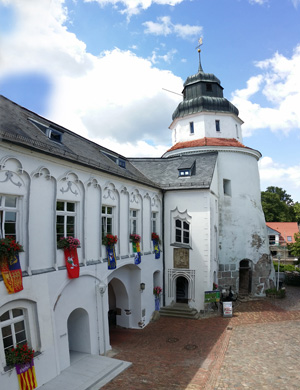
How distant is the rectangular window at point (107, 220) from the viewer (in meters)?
13.2

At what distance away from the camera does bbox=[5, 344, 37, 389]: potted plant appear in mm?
8133

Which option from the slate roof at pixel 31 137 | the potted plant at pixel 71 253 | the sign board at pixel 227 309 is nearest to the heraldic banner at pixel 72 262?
the potted plant at pixel 71 253

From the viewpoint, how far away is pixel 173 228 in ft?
63.2

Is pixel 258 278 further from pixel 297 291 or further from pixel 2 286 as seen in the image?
pixel 2 286

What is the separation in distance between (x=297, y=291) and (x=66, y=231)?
24.1 m

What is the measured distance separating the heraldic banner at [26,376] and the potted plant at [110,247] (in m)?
5.07

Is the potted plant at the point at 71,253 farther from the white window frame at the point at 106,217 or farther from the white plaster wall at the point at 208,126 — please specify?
the white plaster wall at the point at 208,126

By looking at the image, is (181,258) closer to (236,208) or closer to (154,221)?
(154,221)

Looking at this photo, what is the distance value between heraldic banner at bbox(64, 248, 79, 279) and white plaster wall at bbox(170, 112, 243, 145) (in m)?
17.0

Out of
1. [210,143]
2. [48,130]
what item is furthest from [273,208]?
[48,130]

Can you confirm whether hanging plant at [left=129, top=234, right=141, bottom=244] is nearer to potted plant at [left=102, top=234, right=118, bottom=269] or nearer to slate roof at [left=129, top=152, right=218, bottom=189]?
potted plant at [left=102, top=234, right=118, bottom=269]

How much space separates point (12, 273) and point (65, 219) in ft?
9.80

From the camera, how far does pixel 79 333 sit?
11.7 meters

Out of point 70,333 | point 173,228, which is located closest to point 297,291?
point 173,228
